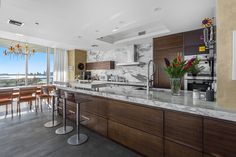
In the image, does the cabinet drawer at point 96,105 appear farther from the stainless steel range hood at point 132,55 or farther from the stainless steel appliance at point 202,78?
the stainless steel range hood at point 132,55

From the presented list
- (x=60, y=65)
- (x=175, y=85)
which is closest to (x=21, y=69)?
(x=60, y=65)

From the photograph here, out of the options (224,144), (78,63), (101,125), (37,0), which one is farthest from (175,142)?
→ (78,63)

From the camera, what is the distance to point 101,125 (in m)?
2.53

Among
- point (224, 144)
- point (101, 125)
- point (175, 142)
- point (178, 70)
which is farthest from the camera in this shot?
point (101, 125)

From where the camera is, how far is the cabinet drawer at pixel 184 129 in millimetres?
1343

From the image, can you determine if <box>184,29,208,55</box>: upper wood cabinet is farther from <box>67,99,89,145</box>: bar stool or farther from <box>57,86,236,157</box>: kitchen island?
<box>67,99,89,145</box>: bar stool

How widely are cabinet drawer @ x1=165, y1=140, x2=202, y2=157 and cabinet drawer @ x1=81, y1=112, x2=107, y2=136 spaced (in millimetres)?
1247

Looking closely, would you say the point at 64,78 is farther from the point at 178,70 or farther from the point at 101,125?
the point at 178,70

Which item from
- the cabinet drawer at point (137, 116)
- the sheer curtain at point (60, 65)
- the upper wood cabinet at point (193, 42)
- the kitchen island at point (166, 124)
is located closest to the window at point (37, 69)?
the sheer curtain at point (60, 65)

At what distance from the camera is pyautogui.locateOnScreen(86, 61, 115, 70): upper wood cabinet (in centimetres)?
595

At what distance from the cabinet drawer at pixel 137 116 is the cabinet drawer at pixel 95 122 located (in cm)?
32

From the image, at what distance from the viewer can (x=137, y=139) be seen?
76.6 inches

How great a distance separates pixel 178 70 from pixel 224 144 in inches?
40.4

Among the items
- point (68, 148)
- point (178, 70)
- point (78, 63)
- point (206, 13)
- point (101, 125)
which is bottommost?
point (68, 148)
